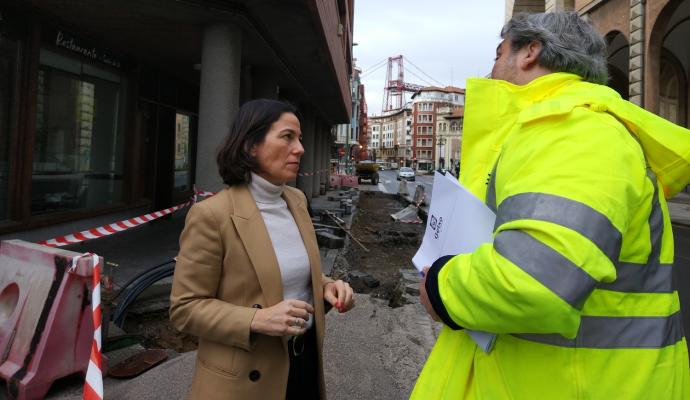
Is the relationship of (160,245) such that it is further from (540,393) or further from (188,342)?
(540,393)

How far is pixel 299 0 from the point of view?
6.17m

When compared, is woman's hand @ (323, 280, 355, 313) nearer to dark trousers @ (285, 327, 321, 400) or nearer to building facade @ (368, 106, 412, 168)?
dark trousers @ (285, 327, 321, 400)

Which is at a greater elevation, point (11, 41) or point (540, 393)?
point (11, 41)

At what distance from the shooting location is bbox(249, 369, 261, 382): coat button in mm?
1622

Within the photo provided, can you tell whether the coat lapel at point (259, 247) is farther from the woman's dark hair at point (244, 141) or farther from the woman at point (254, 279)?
the woman's dark hair at point (244, 141)

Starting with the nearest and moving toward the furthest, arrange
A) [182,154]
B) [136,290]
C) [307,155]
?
[136,290] < [182,154] < [307,155]

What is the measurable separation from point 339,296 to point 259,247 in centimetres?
46

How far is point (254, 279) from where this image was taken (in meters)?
1.67

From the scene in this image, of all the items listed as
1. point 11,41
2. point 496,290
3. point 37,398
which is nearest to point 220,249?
point 496,290

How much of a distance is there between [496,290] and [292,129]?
120 cm

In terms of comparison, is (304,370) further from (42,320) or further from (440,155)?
(440,155)

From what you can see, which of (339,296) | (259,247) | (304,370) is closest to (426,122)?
(339,296)

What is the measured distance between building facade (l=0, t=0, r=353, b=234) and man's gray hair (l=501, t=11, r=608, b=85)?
5610mm

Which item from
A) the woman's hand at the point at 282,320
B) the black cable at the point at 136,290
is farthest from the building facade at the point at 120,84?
the woman's hand at the point at 282,320
